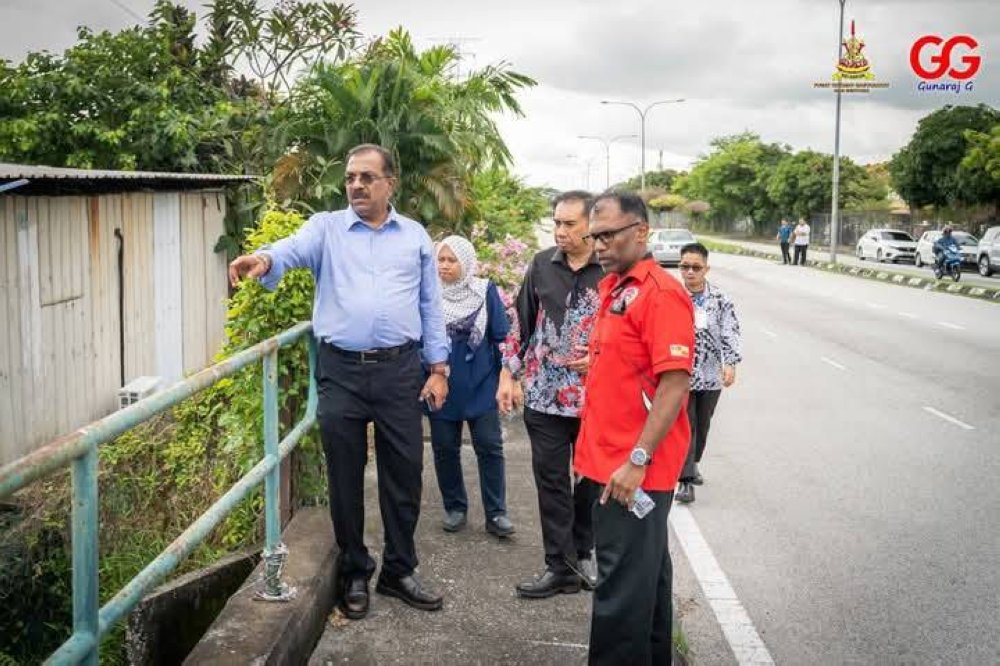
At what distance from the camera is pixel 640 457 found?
115 inches

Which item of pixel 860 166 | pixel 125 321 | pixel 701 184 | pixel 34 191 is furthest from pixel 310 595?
pixel 701 184

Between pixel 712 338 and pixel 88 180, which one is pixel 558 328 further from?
pixel 88 180

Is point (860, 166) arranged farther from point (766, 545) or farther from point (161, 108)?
point (766, 545)

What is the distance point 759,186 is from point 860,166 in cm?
672

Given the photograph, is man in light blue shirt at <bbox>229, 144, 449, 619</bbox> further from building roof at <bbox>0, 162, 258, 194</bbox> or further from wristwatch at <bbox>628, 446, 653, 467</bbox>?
building roof at <bbox>0, 162, 258, 194</bbox>

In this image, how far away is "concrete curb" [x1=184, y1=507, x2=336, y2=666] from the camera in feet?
10.4

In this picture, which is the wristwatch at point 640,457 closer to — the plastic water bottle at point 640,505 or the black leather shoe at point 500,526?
the plastic water bottle at point 640,505

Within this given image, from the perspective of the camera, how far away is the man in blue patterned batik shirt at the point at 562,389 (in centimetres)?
421

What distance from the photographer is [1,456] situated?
724 centimetres

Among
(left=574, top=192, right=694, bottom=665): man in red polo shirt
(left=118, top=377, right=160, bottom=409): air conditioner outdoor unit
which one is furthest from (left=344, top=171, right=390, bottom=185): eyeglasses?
(left=118, top=377, right=160, bottom=409): air conditioner outdoor unit

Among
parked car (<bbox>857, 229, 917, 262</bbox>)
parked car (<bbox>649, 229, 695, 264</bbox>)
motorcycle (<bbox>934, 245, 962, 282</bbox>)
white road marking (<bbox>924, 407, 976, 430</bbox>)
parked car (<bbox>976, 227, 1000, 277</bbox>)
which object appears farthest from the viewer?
parked car (<bbox>857, 229, 917, 262</bbox>)

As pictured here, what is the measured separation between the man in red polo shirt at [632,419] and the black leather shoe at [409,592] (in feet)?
3.26

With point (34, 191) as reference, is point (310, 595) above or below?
below

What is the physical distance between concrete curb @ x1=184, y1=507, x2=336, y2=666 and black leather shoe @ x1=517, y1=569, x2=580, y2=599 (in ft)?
2.76
